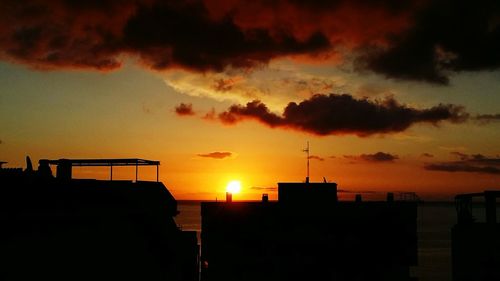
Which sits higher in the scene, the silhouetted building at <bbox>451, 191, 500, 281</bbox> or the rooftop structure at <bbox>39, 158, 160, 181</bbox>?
the rooftop structure at <bbox>39, 158, 160, 181</bbox>

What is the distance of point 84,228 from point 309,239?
24995mm

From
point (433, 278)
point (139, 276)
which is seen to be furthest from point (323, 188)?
point (433, 278)

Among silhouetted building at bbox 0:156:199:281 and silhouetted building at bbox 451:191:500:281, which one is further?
silhouetted building at bbox 451:191:500:281

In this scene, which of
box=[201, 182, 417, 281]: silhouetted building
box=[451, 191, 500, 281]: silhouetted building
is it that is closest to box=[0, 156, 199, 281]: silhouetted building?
box=[201, 182, 417, 281]: silhouetted building

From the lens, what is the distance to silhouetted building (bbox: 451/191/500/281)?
1518 inches

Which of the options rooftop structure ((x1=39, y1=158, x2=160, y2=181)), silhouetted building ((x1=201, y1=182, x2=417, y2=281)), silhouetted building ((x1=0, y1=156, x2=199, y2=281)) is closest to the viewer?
silhouetted building ((x1=0, y1=156, x2=199, y2=281))

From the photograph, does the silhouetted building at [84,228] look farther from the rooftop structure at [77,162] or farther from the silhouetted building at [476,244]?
the silhouetted building at [476,244]

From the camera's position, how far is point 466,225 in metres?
41.7

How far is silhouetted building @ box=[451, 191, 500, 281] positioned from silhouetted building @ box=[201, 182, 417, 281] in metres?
3.94

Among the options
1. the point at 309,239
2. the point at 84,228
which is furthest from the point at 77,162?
the point at 309,239

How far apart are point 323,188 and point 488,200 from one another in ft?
46.7

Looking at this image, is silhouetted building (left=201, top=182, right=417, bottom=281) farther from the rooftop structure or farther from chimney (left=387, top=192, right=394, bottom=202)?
the rooftop structure

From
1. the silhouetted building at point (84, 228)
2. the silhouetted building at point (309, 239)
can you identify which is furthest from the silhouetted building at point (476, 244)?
the silhouetted building at point (84, 228)

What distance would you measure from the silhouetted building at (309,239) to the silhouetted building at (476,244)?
12.9 ft
